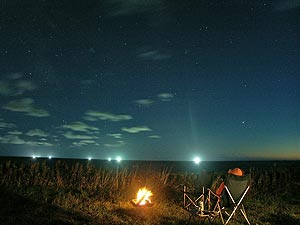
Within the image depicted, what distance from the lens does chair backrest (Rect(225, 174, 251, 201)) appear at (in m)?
5.23

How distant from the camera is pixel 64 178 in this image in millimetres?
8805

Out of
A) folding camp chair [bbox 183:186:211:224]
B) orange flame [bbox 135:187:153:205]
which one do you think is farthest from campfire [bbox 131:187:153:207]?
folding camp chair [bbox 183:186:211:224]

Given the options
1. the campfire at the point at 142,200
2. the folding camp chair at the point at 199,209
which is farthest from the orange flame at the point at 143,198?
the folding camp chair at the point at 199,209

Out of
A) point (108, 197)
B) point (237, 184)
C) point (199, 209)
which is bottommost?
point (199, 209)

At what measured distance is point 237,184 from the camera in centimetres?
524

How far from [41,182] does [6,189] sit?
99 centimetres

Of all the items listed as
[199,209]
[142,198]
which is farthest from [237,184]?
[142,198]

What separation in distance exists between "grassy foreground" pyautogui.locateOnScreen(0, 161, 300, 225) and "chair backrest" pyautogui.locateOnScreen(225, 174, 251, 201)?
0.73m

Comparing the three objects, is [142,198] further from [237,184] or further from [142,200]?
[237,184]

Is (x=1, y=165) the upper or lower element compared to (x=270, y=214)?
upper

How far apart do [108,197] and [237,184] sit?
3.31 m

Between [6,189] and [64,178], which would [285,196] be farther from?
[6,189]

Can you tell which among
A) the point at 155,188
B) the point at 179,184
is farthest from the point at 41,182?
the point at 179,184

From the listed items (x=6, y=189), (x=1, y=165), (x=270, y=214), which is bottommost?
(x=270, y=214)
